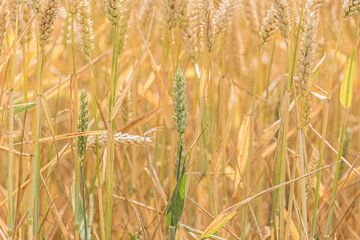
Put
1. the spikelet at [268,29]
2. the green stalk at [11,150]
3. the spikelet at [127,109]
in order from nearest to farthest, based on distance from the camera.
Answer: the green stalk at [11,150]
the spikelet at [268,29]
the spikelet at [127,109]

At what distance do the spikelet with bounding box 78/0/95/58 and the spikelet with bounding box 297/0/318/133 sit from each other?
0.36 metres

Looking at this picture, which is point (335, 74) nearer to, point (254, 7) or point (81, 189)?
point (254, 7)

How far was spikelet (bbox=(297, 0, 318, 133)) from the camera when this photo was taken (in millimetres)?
1127

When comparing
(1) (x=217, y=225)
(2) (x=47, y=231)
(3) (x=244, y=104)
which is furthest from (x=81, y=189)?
(3) (x=244, y=104)

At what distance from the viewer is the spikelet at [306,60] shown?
3.70 ft

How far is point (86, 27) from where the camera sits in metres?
1.20

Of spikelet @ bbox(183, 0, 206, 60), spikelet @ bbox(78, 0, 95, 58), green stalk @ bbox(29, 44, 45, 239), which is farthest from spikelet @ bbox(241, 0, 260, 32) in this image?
green stalk @ bbox(29, 44, 45, 239)

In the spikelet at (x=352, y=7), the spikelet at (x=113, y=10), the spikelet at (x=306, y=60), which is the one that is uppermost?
the spikelet at (x=352, y=7)

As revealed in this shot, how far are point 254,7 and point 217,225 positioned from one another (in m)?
0.76

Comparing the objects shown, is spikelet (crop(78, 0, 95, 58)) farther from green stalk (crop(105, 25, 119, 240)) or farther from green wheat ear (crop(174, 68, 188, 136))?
green wheat ear (crop(174, 68, 188, 136))

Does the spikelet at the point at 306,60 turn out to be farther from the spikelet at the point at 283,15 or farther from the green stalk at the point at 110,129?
the green stalk at the point at 110,129

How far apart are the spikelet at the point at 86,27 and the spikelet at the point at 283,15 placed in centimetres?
33

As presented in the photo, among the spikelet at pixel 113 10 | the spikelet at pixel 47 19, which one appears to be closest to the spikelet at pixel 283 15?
the spikelet at pixel 113 10

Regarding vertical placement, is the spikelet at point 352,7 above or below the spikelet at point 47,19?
above
